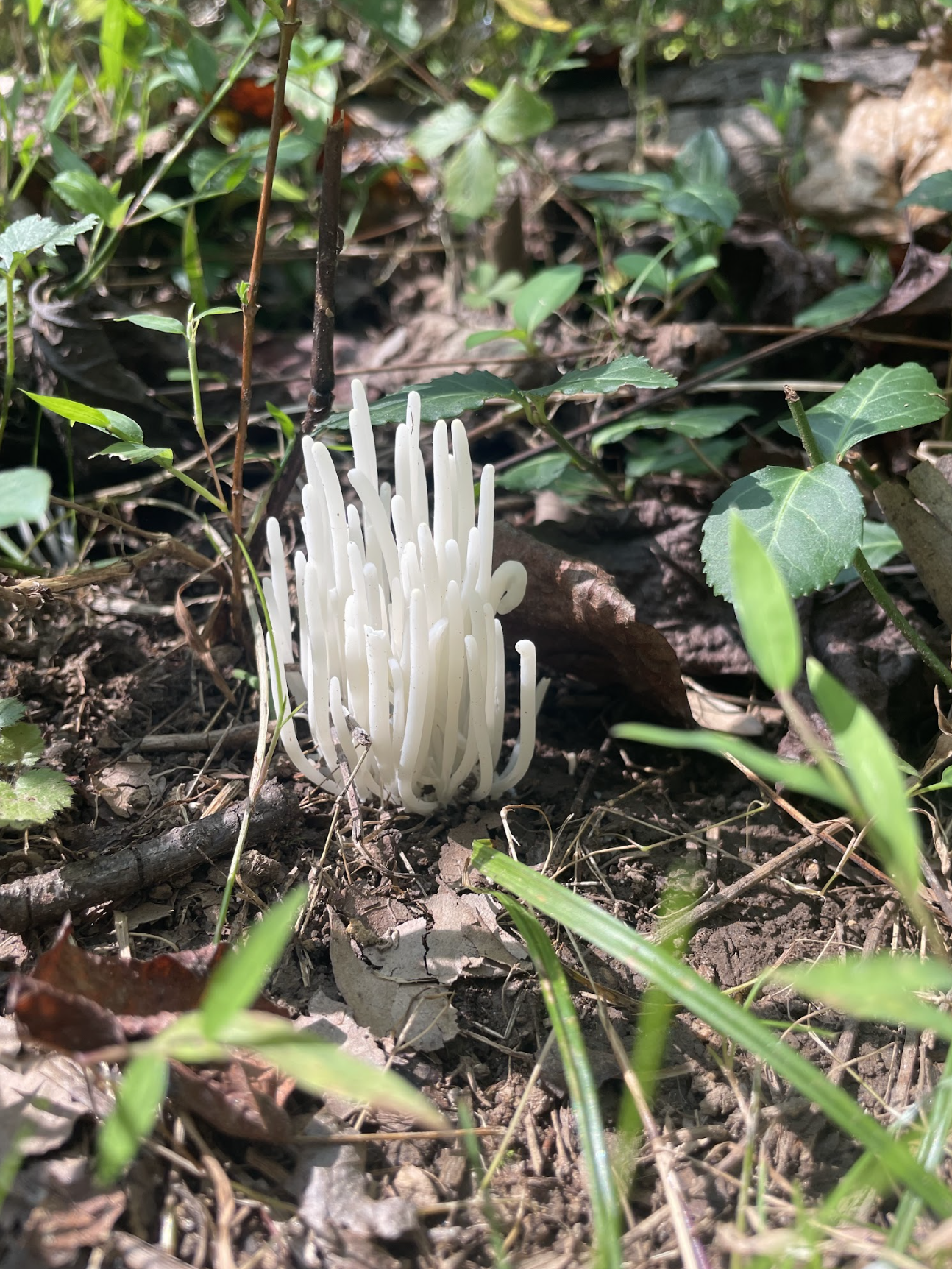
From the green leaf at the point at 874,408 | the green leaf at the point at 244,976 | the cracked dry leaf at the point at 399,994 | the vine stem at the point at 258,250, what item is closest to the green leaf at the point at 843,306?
the green leaf at the point at 874,408

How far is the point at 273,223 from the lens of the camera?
254 centimetres

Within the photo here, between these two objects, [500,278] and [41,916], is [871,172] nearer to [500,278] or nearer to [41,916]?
[500,278]

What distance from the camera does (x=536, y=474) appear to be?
1750 mm

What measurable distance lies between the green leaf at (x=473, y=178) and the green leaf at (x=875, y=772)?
5.50 ft

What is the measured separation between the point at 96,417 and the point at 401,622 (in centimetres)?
51

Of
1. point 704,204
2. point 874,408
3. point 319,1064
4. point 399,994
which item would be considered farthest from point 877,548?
point 319,1064

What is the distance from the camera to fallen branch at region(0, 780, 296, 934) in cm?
119

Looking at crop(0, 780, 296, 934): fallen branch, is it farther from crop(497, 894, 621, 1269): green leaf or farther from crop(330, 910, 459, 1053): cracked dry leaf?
crop(497, 894, 621, 1269): green leaf

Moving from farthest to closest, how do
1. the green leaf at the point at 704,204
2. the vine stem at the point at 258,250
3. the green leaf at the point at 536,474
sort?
the green leaf at the point at 704,204 → the green leaf at the point at 536,474 → the vine stem at the point at 258,250

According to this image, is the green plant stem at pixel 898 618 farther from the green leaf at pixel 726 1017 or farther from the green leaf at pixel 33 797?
the green leaf at pixel 33 797

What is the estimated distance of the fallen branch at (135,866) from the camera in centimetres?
119

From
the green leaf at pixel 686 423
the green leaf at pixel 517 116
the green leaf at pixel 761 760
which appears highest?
the green leaf at pixel 517 116

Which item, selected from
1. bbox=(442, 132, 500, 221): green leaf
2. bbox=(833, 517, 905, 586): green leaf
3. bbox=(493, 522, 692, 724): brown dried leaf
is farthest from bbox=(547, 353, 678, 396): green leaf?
bbox=(442, 132, 500, 221): green leaf

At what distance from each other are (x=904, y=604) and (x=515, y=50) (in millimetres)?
2279
